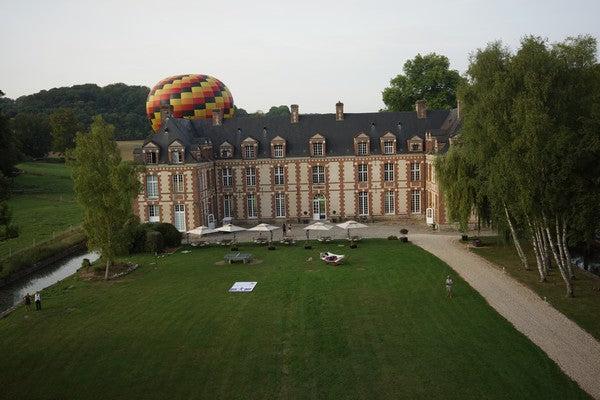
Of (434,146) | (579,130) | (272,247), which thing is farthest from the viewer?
(434,146)

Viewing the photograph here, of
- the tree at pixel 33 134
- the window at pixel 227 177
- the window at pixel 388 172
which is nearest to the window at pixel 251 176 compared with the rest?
the window at pixel 227 177

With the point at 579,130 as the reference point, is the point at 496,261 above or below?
below

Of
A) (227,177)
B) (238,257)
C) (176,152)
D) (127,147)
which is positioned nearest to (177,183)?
(176,152)

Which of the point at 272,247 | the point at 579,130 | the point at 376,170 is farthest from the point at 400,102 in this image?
the point at 579,130

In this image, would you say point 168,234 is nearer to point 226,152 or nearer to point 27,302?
point 226,152

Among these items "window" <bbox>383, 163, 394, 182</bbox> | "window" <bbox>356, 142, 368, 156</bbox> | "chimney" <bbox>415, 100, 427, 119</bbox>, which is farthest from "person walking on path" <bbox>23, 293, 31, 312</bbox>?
"chimney" <bbox>415, 100, 427, 119</bbox>

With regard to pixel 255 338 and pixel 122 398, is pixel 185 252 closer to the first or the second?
pixel 255 338
